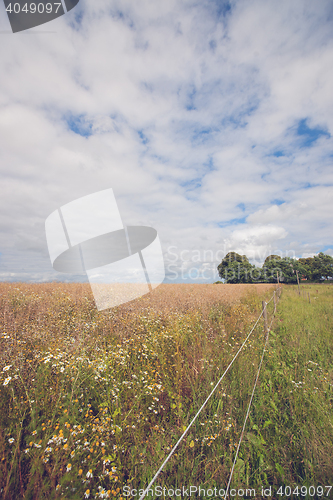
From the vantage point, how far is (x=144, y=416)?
2.77 metres

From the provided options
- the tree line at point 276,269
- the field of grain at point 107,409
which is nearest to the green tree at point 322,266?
the tree line at point 276,269

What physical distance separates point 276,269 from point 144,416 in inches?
2636

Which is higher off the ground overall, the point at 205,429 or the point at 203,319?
the point at 203,319

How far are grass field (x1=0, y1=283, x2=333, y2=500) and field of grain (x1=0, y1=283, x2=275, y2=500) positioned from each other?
0.02 metres

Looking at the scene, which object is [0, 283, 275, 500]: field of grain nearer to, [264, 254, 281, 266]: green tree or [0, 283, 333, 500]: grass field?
[0, 283, 333, 500]: grass field

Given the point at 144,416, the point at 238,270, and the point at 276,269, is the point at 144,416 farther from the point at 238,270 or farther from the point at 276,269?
the point at 276,269

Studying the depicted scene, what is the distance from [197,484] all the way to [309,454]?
4.78 feet

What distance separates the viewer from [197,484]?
87.6 inches

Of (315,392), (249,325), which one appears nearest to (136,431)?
(315,392)

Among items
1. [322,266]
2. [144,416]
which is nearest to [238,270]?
[322,266]

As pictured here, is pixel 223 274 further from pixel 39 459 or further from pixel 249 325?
pixel 39 459

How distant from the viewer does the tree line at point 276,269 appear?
200ft

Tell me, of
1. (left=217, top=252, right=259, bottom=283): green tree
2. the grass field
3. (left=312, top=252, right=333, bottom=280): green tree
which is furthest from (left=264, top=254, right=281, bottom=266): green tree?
the grass field

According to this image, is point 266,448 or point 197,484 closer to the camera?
point 197,484
